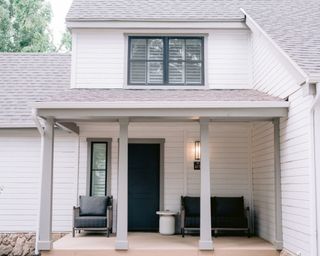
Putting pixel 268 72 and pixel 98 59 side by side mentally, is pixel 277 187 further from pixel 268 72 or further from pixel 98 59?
pixel 98 59

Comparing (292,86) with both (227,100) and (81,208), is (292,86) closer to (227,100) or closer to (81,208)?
(227,100)

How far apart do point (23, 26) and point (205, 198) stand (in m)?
16.9

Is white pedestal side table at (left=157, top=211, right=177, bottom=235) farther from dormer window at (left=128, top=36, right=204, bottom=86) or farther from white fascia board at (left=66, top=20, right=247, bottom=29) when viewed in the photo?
white fascia board at (left=66, top=20, right=247, bottom=29)

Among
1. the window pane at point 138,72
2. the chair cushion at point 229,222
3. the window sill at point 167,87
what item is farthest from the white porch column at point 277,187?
the window pane at point 138,72

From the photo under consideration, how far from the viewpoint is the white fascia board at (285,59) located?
6.77 m

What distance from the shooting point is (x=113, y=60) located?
10344 millimetres

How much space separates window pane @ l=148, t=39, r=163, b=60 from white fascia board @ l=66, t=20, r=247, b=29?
0.32 meters

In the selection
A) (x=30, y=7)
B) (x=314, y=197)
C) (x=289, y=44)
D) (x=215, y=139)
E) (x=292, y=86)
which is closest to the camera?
(x=314, y=197)

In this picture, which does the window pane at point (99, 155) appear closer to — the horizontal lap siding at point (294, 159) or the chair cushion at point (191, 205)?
the chair cushion at point (191, 205)

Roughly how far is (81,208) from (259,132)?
13.0ft

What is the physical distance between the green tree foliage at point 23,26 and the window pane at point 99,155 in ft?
42.6

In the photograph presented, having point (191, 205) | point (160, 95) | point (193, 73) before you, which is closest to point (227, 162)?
point (191, 205)


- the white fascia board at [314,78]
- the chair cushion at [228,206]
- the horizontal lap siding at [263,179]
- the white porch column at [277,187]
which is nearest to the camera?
the white fascia board at [314,78]

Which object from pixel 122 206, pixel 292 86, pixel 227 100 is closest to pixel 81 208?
pixel 122 206
